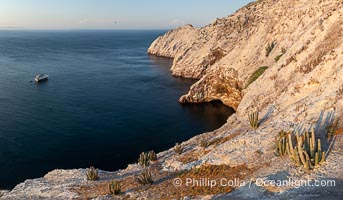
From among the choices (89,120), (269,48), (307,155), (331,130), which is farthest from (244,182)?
(269,48)

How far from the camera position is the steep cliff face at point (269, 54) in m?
31.4

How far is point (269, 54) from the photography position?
49375mm

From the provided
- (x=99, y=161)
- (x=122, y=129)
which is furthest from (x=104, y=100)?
(x=99, y=161)

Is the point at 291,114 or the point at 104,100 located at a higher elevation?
the point at 291,114

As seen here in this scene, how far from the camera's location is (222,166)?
21.6 metres

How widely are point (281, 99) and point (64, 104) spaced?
43.6m

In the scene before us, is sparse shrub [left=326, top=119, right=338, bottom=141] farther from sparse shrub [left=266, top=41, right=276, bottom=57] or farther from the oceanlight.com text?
sparse shrub [left=266, top=41, right=276, bottom=57]

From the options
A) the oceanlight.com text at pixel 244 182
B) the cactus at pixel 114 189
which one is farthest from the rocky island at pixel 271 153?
the cactus at pixel 114 189

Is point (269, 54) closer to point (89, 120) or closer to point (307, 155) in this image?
point (89, 120)

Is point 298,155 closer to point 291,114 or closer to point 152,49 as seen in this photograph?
point 291,114

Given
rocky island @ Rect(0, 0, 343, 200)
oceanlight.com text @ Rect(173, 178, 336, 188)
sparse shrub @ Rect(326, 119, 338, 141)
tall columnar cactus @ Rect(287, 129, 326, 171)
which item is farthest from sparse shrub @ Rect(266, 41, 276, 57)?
oceanlight.com text @ Rect(173, 178, 336, 188)

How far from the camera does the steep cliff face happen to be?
3136 centimetres

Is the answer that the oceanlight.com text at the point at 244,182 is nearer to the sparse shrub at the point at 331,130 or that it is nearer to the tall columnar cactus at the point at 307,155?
the tall columnar cactus at the point at 307,155

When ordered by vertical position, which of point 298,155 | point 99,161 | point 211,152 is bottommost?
point 99,161
